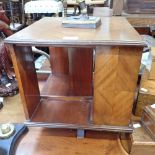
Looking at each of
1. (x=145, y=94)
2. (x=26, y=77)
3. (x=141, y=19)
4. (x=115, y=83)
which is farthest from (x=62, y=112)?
(x=141, y=19)

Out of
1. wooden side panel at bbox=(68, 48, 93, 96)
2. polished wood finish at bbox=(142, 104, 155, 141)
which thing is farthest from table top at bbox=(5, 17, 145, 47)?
polished wood finish at bbox=(142, 104, 155, 141)

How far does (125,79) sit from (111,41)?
192mm

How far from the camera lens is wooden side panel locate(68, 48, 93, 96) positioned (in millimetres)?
1301

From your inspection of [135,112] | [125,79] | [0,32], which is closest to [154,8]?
[135,112]

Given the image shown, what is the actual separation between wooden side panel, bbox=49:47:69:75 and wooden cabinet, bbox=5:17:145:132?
0.52 feet

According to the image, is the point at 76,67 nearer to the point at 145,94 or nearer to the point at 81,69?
the point at 81,69

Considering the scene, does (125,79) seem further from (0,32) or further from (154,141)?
(0,32)

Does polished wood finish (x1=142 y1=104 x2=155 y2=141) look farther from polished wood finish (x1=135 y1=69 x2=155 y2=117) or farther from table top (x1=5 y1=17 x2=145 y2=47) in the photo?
table top (x1=5 y1=17 x2=145 y2=47)

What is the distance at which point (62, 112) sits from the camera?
112cm

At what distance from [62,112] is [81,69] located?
0.38m

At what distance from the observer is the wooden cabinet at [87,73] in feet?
2.62

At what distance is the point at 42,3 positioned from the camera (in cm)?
A: 228

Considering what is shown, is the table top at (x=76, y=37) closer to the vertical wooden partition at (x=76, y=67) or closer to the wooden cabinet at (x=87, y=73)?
the wooden cabinet at (x=87, y=73)

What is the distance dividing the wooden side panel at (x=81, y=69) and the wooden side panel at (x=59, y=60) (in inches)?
4.7
